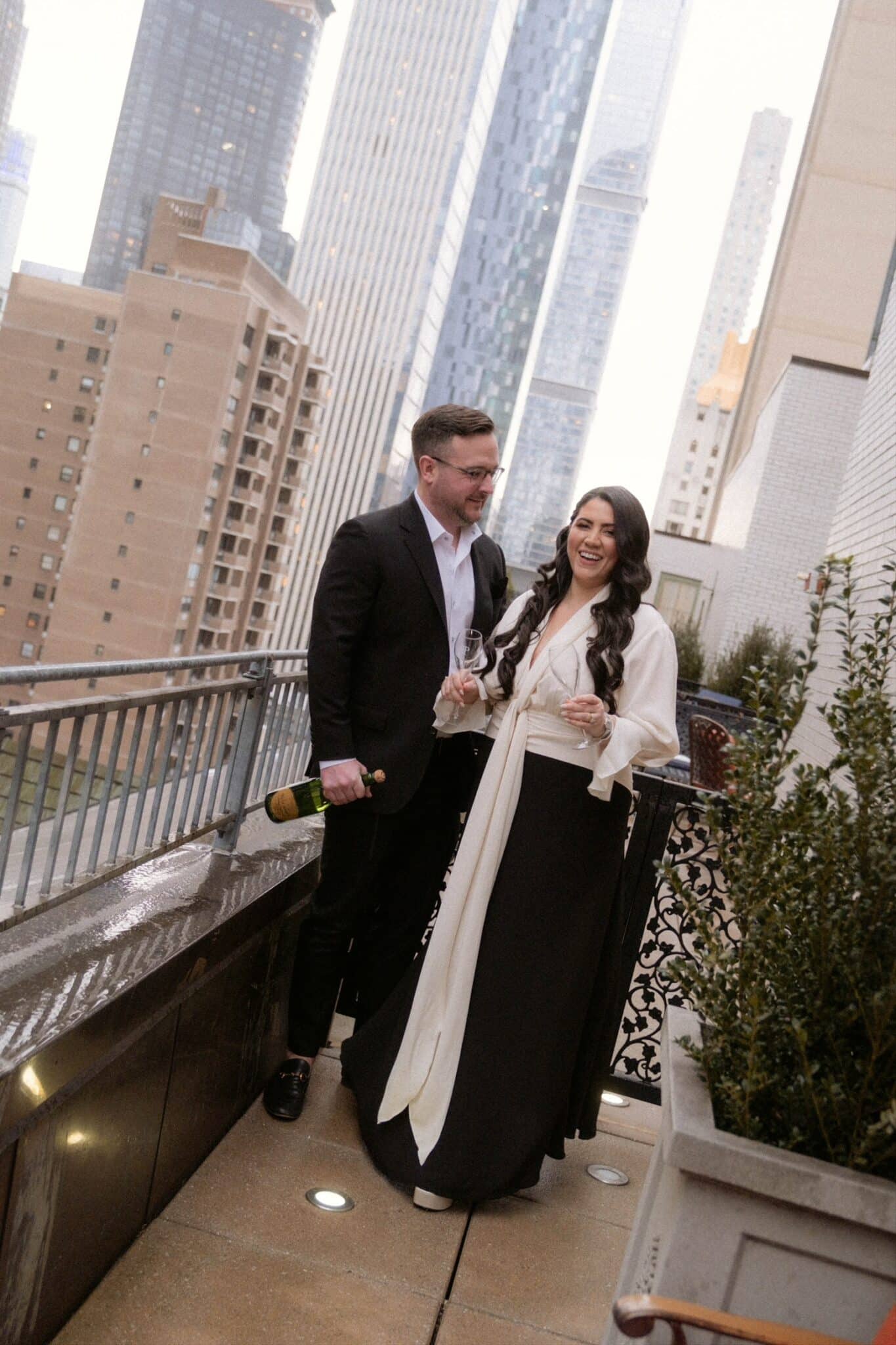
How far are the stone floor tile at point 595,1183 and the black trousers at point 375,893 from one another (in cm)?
67

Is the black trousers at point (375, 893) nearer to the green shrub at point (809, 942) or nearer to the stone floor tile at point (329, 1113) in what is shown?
the stone floor tile at point (329, 1113)

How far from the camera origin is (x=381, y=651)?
3107 millimetres

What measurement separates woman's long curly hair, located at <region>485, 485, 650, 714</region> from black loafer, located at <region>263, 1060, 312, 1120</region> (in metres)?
1.24

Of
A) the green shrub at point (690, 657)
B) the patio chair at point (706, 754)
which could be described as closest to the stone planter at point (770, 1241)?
the patio chair at point (706, 754)

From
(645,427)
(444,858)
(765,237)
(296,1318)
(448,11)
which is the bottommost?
(296,1318)

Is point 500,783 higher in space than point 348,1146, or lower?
higher

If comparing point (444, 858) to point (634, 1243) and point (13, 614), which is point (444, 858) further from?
point (13, 614)

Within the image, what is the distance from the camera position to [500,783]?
282cm

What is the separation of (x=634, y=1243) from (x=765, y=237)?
601 feet

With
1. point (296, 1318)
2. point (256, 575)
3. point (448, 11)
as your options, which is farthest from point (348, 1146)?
point (448, 11)

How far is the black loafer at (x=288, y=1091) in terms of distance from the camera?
3193mm

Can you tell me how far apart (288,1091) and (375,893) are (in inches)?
23.5

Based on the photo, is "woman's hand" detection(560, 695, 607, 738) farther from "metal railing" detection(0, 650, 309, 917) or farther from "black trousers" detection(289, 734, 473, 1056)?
"metal railing" detection(0, 650, 309, 917)

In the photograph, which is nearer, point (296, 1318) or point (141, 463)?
point (296, 1318)
